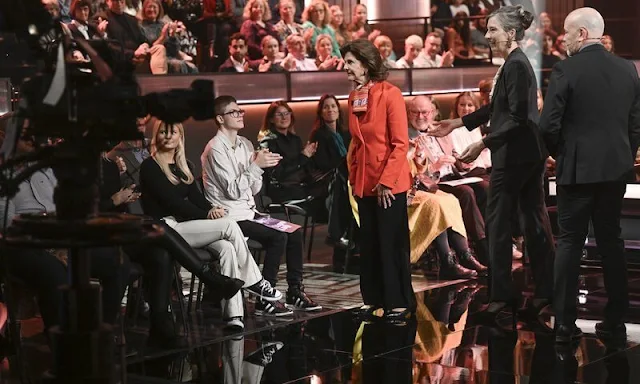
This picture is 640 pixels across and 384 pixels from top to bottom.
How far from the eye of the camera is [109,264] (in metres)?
5.25

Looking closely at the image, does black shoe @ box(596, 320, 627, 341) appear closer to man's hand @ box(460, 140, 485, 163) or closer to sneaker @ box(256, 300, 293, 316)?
man's hand @ box(460, 140, 485, 163)

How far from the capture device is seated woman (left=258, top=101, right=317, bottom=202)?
8203 millimetres

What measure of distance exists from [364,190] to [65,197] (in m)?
3.77

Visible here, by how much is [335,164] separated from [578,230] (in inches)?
133

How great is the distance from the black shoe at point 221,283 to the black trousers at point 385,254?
0.77m

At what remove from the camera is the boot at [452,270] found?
7.73 m

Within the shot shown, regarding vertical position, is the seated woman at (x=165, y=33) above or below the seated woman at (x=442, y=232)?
above

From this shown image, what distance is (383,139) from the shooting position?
6051 mm

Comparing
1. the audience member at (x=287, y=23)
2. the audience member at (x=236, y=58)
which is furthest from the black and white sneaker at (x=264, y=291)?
the audience member at (x=287, y=23)

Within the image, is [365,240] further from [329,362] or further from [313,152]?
[313,152]

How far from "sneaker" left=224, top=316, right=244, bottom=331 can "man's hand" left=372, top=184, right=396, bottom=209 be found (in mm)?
991

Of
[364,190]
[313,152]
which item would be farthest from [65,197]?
[313,152]

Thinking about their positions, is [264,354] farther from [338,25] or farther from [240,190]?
[338,25]

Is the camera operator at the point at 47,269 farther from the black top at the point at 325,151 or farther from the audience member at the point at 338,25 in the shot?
the audience member at the point at 338,25
